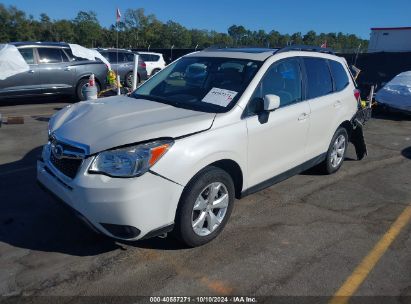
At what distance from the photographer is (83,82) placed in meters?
11.6

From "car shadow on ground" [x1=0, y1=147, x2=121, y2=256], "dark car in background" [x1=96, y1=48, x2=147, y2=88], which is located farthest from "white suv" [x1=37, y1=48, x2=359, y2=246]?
"dark car in background" [x1=96, y1=48, x2=147, y2=88]

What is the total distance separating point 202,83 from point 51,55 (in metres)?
8.24

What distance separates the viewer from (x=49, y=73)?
1078 cm

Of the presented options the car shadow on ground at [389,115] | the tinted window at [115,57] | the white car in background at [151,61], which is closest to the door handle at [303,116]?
the car shadow on ground at [389,115]

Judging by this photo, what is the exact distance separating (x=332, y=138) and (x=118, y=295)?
3.70 metres

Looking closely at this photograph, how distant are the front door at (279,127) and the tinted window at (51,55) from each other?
8501 mm

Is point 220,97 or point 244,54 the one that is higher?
point 244,54

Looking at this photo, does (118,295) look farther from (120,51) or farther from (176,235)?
(120,51)

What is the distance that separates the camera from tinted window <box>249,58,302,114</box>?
400 centimetres

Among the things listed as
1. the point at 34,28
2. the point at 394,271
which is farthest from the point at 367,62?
the point at 34,28

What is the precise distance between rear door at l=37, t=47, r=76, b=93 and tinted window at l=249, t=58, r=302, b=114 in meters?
8.38

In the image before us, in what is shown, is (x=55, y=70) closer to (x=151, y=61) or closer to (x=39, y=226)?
(x=39, y=226)

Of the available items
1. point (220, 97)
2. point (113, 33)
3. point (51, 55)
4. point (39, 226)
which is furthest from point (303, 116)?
point (113, 33)

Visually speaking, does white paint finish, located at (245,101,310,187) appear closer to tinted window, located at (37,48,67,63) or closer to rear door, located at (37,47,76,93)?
rear door, located at (37,47,76,93)
